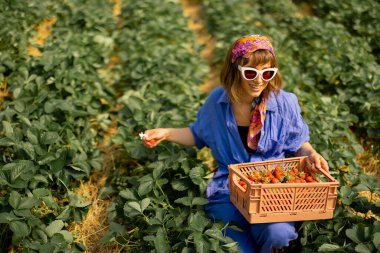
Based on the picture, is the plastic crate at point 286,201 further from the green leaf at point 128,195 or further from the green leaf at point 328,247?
the green leaf at point 128,195

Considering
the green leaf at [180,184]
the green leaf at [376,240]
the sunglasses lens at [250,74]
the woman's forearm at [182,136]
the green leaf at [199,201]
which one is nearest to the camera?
the green leaf at [376,240]

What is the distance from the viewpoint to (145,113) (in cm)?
302

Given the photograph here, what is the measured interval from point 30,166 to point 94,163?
1.76 feet

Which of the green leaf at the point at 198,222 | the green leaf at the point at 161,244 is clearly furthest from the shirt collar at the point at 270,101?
the green leaf at the point at 161,244

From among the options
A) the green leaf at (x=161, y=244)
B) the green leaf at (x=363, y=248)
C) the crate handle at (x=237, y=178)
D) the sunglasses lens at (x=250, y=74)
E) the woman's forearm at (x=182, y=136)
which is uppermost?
the sunglasses lens at (x=250, y=74)

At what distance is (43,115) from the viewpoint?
285 cm

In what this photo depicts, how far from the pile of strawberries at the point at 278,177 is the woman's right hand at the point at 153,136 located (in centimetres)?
50

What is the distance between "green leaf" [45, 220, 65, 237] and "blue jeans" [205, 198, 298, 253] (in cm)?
71

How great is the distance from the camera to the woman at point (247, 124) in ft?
6.84

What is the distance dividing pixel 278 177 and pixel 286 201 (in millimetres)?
138

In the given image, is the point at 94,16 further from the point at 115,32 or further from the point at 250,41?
the point at 250,41

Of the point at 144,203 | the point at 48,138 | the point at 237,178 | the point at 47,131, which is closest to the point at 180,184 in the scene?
the point at 144,203

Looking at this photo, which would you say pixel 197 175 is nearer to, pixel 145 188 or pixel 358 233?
pixel 145 188

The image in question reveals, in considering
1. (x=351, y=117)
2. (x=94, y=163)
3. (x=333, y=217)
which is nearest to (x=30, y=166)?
(x=94, y=163)
